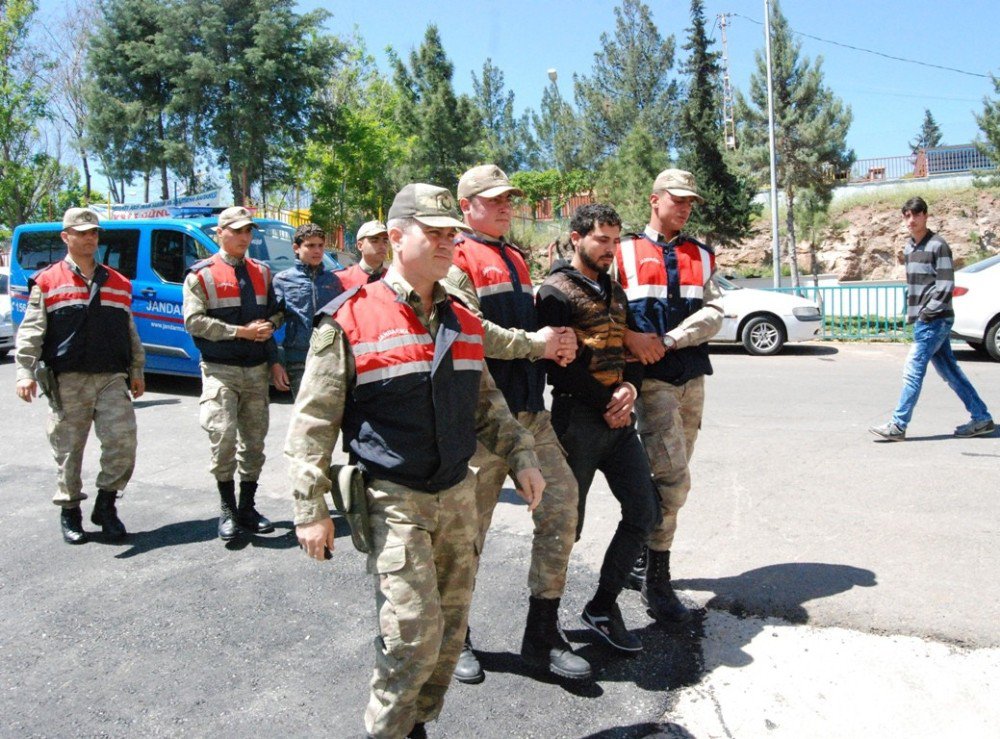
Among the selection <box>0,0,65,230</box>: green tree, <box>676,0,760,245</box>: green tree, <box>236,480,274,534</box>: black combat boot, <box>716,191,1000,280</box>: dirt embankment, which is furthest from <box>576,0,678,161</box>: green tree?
<box>236,480,274,534</box>: black combat boot

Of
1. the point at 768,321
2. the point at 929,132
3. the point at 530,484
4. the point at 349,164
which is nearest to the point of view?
the point at 530,484

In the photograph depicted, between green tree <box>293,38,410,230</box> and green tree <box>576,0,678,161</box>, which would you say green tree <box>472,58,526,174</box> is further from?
green tree <box>293,38,410,230</box>

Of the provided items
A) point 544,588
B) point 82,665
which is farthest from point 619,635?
point 82,665

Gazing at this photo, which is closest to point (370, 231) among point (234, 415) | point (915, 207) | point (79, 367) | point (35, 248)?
point (234, 415)

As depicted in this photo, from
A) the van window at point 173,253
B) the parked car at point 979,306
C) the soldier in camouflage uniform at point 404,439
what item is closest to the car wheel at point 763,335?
the parked car at point 979,306

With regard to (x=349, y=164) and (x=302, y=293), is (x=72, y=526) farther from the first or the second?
(x=349, y=164)

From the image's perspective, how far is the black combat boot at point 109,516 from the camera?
5.16m

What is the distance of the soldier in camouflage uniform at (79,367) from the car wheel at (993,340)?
10816 mm

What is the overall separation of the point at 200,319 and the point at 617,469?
2841 mm

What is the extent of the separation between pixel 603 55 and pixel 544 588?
51.8 m

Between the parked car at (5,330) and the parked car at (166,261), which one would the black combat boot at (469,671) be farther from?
the parked car at (5,330)

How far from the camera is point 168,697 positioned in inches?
130

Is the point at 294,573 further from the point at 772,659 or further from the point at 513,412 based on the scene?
the point at 772,659

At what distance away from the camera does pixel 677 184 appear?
13.1ft
